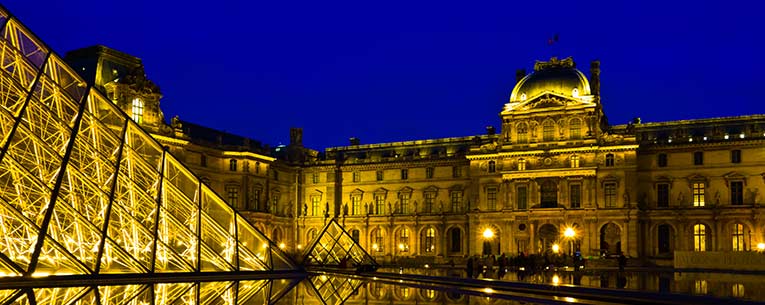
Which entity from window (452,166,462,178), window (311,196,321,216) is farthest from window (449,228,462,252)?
window (311,196,321,216)

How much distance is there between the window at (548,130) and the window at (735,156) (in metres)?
12.2

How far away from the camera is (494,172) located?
64312 millimetres

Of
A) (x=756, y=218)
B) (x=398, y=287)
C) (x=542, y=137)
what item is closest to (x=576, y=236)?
(x=542, y=137)

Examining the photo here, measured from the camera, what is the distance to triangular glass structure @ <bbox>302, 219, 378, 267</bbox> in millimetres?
40156

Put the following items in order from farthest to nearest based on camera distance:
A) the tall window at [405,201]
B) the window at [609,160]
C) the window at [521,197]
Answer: the tall window at [405,201], the window at [521,197], the window at [609,160]

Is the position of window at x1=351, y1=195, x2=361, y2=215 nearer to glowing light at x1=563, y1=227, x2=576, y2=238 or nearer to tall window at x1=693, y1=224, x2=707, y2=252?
glowing light at x1=563, y1=227, x2=576, y2=238

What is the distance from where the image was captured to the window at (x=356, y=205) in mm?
72562

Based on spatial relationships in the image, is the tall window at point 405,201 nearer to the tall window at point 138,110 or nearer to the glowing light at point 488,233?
the glowing light at point 488,233

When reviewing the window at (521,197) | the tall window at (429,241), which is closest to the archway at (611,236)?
the window at (521,197)

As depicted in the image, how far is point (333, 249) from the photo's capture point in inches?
1603

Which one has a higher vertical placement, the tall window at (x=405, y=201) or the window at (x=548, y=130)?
the window at (x=548, y=130)

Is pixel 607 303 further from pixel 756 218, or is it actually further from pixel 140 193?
pixel 756 218

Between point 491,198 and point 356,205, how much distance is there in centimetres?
1336

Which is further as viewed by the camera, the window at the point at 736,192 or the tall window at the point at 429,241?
the tall window at the point at 429,241
